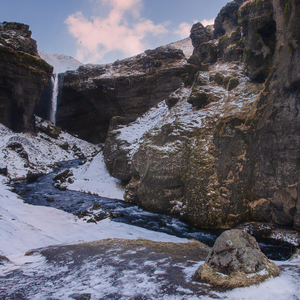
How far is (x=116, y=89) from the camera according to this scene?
40062mm

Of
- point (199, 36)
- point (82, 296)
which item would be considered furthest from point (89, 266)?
point (199, 36)

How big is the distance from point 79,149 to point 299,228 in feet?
123

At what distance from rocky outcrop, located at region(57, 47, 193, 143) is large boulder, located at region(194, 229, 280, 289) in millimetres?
32204

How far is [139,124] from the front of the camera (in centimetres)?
2669

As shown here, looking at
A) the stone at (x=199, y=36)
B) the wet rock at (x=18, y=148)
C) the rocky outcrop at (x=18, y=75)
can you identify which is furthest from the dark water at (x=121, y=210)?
the stone at (x=199, y=36)

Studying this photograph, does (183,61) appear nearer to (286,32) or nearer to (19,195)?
(286,32)

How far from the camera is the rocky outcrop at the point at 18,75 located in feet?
97.5

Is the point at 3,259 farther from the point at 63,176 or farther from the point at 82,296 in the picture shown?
the point at 63,176

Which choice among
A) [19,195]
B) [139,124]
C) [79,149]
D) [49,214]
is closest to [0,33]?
[79,149]

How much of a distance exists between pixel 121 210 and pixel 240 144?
9.32m

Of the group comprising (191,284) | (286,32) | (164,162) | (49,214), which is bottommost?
(49,214)

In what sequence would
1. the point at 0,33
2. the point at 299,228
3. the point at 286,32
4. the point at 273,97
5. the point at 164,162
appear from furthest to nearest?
the point at 0,33
the point at 164,162
the point at 273,97
the point at 286,32
the point at 299,228

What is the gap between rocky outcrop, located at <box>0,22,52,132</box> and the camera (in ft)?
97.5

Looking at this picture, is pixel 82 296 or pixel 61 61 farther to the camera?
pixel 61 61
